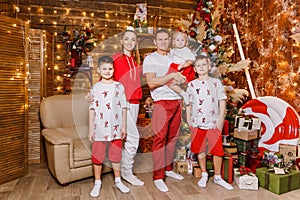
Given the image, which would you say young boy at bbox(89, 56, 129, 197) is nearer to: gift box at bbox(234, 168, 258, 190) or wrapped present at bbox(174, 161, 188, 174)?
wrapped present at bbox(174, 161, 188, 174)

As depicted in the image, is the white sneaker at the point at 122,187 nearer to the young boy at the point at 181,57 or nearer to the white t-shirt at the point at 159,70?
the white t-shirt at the point at 159,70

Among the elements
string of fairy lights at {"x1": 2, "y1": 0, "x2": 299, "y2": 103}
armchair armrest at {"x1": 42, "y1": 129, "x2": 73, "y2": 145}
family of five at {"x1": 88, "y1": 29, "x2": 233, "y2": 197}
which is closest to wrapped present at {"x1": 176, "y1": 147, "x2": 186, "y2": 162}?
family of five at {"x1": 88, "y1": 29, "x2": 233, "y2": 197}

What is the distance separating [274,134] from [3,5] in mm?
4035

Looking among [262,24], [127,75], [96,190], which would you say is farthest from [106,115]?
[262,24]

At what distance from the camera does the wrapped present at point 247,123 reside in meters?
3.04

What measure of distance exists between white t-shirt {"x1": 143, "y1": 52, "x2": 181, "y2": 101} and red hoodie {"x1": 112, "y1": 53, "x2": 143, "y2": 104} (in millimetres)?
145

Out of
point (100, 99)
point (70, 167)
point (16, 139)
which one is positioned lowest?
point (70, 167)

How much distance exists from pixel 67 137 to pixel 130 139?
26.2 inches

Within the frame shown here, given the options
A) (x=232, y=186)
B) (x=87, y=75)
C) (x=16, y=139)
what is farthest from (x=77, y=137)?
(x=232, y=186)

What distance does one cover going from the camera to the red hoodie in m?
2.64

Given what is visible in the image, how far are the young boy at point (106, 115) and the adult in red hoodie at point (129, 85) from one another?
0.38 feet

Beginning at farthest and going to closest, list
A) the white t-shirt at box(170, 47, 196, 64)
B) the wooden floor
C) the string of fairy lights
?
the string of fairy lights < the white t-shirt at box(170, 47, 196, 64) < the wooden floor

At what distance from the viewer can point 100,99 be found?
8.16 feet

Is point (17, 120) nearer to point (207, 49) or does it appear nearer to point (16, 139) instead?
point (16, 139)
